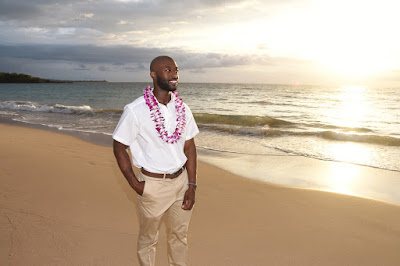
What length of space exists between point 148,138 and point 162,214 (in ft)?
2.21

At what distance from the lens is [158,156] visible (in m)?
2.70

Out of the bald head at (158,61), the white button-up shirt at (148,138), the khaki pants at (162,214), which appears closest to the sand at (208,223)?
the khaki pants at (162,214)

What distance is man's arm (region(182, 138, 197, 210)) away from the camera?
2818 mm

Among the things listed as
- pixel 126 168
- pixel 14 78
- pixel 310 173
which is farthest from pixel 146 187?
pixel 14 78

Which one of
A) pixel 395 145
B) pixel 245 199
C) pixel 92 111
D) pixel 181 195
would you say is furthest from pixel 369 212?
pixel 92 111

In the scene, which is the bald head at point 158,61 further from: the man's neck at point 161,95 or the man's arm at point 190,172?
the man's arm at point 190,172

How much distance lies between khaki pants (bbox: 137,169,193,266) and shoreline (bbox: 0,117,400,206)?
14.2 feet

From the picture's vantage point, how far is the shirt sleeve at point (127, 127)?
2588 mm

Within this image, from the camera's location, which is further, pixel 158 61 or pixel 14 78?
pixel 14 78

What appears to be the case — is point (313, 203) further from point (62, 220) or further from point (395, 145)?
point (395, 145)

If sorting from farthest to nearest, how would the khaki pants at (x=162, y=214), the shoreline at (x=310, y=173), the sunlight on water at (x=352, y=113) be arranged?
the sunlight on water at (x=352, y=113)
the shoreline at (x=310, y=173)
the khaki pants at (x=162, y=214)

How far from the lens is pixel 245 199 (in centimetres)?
573

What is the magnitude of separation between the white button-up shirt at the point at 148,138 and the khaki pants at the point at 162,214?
125 millimetres

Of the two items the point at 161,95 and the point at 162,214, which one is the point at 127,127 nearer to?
the point at 161,95
